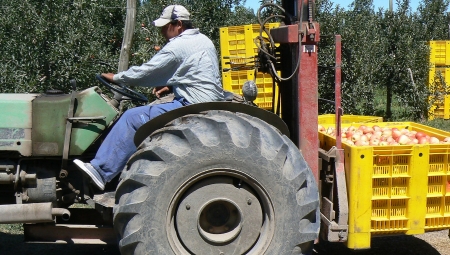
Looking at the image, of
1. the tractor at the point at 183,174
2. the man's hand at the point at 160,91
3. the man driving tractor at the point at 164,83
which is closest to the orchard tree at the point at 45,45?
the man's hand at the point at 160,91

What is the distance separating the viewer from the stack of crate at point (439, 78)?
52.4 feet

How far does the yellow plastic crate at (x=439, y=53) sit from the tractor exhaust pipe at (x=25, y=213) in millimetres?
13105

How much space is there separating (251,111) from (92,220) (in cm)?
175

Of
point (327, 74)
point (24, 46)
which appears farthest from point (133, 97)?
point (327, 74)

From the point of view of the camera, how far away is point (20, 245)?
6.57 meters

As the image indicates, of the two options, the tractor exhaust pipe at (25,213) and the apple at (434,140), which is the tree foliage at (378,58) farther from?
the tractor exhaust pipe at (25,213)

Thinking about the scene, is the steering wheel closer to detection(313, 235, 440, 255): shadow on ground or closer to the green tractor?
the green tractor

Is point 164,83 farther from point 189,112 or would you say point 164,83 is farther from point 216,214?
point 216,214

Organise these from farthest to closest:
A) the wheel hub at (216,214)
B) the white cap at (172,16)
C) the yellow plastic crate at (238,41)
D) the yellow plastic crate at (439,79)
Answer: the yellow plastic crate at (439,79) → the yellow plastic crate at (238,41) → the white cap at (172,16) → the wheel hub at (216,214)

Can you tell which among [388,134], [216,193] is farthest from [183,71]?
[388,134]

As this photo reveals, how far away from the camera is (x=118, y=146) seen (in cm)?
497

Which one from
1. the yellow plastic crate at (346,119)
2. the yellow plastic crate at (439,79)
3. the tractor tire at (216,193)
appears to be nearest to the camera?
the tractor tire at (216,193)

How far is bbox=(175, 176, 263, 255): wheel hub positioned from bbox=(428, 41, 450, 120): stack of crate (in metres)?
12.4

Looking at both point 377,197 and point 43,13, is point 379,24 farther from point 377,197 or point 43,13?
point 377,197
